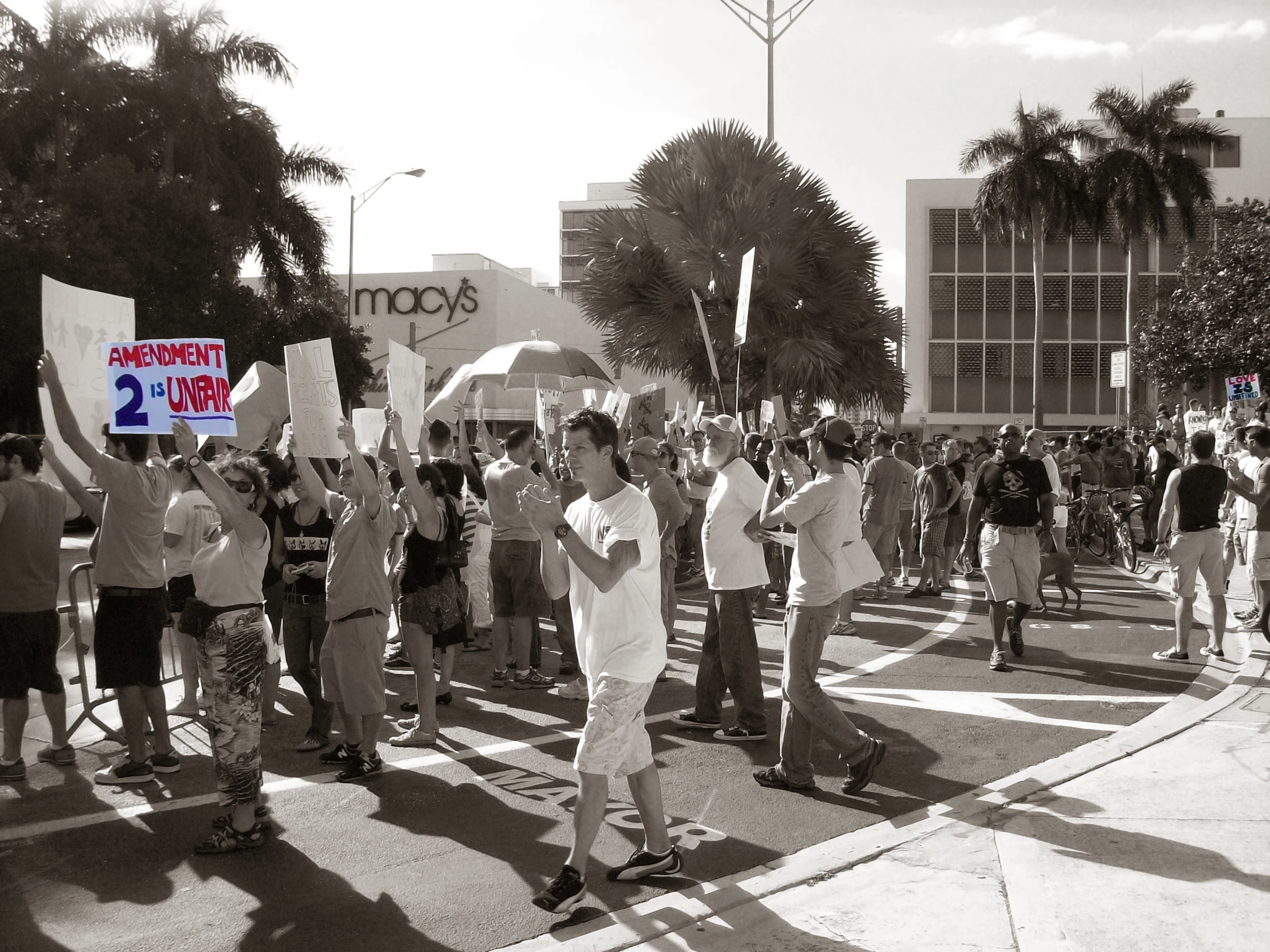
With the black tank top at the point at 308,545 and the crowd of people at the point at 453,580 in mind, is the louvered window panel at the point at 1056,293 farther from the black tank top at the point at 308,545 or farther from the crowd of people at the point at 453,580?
the black tank top at the point at 308,545

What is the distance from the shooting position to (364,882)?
4.56 m

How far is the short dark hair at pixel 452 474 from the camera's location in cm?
735

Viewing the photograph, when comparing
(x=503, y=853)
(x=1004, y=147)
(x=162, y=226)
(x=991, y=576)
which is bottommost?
(x=503, y=853)

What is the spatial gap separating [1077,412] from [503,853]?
52.1 meters

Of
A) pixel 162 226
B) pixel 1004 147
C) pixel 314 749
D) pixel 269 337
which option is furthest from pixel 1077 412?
pixel 314 749

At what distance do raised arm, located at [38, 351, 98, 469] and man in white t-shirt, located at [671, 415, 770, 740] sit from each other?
3344mm

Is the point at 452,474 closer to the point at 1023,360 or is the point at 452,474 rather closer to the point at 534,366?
the point at 534,366

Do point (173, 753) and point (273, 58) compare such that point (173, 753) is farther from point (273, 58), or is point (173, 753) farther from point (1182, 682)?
point (273, 58)

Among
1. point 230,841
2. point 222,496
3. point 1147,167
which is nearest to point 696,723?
point 230,841

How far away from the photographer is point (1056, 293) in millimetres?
52625

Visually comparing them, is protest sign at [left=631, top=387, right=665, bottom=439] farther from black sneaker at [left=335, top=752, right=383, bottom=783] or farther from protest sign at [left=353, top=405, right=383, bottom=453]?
black sneaker at [left=335, top=752, right=383, bottom=783]

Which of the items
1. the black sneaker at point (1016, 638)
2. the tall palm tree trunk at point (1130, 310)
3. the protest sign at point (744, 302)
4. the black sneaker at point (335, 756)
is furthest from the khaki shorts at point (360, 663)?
the tall palm tree trunk at point (1130, 310)

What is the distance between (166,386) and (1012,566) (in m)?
6.36

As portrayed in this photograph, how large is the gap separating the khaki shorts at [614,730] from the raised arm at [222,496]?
1.79 m
